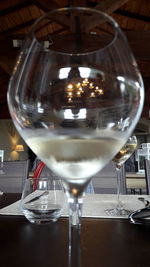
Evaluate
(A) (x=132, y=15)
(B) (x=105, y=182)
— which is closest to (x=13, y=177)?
(B) (x=105, y=182)

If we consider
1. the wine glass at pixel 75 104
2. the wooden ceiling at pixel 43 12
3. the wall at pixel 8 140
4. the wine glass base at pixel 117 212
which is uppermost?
the wooden ceiling at pixel 43 12

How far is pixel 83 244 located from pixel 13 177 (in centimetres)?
99

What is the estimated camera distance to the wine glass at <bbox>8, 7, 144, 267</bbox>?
21cm

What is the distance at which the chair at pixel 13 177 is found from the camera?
127cm

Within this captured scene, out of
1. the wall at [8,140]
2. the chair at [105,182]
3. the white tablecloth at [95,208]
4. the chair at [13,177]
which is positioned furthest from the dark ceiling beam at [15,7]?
the wall at [8,140]

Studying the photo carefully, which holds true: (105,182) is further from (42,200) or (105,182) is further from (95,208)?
(42,200)

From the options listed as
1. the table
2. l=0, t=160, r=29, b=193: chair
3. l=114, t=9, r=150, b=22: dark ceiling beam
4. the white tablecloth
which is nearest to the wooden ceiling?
l=114, t=9, r=150, b=22: dark ceiling beam

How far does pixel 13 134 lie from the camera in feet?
25.7

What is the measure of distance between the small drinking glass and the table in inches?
0.8

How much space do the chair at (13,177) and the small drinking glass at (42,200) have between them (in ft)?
2.37

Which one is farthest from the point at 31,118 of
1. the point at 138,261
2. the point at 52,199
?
the point at 52,199

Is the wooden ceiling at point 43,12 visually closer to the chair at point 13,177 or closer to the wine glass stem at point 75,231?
the chair at point 13,177

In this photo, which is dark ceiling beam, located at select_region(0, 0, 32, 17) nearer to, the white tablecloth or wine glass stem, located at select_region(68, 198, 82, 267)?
the white tablecloth

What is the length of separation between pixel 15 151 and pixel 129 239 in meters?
7.65
